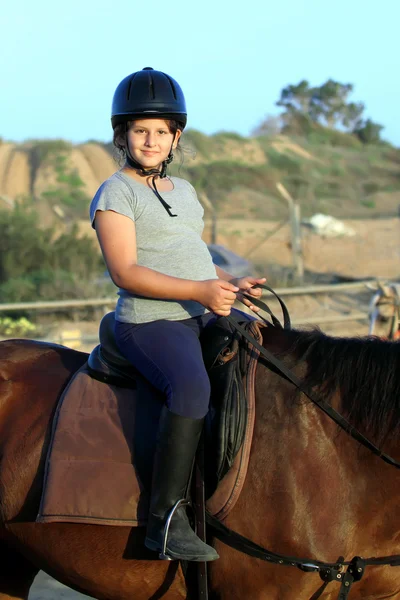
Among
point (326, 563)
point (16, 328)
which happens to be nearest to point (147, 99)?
point (326, 563)

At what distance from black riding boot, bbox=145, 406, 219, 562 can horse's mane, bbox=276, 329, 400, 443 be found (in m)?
0.49

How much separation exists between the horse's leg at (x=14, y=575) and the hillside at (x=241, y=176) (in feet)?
65.4

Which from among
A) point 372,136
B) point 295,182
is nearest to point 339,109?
point 372,136

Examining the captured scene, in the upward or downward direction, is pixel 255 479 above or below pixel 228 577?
above

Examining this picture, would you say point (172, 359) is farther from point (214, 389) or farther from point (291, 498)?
point (291, 498)

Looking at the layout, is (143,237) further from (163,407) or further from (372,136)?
(372,136)

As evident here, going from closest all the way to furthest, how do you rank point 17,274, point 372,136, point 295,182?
point 17,274 → point 295,182 → point 372,136

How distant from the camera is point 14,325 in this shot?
37.0ft

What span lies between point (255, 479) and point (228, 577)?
0.37 m

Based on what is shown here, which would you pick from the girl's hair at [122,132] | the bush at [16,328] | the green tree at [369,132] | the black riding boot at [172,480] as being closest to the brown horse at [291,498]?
the black riding boot at [172,480]

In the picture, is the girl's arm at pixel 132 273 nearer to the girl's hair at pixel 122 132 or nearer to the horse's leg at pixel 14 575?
the girl's hair at pixel 122 132

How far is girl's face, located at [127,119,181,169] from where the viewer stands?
261cm

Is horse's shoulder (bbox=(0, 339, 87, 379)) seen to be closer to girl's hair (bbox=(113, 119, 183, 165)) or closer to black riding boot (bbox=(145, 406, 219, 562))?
black riding boot (bbox=(145, 406, 219, 562))

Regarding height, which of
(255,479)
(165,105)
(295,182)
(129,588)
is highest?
(295,182)
